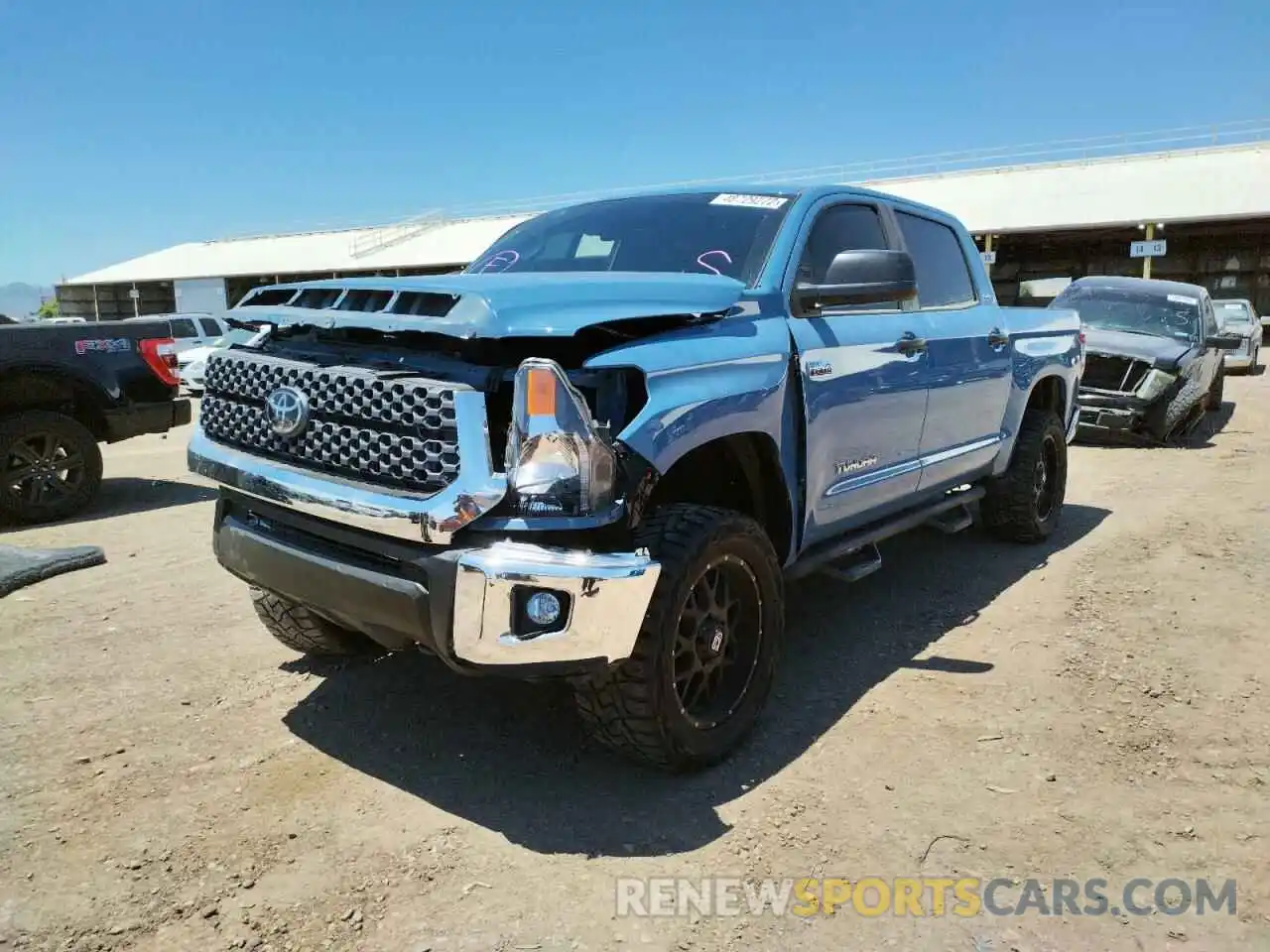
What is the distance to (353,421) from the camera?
271 centimetres

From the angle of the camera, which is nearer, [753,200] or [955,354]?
[753,200]


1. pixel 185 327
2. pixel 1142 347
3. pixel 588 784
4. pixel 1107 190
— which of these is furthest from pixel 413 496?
pixel 1107 190

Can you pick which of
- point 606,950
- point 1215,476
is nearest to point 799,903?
point 606,950

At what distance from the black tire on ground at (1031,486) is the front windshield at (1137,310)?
17.0ft

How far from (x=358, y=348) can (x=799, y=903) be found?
1999 millimetres

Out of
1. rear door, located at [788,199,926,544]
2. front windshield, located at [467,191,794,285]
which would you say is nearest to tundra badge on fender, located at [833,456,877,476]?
rear door, located at [788,199,926,544]

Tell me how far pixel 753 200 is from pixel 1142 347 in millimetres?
7703

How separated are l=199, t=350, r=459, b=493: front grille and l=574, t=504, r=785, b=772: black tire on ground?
663 millimetres

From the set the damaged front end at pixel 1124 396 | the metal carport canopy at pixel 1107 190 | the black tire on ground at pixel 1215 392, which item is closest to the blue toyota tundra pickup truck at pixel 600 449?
the damaged front end at pixel 1124 396

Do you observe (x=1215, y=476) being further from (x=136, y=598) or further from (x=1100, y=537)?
Result: (x=136, y=598)

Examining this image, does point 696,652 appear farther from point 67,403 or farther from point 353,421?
point 67,403

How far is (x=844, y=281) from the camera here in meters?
3.40

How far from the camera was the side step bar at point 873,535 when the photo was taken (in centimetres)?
365

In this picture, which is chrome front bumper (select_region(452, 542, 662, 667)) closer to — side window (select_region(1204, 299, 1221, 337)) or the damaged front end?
the damaged front end
